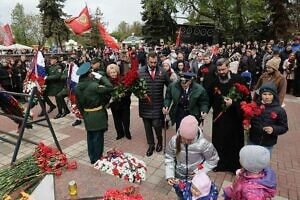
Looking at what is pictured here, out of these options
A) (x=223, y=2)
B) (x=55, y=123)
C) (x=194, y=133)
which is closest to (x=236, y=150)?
(x=194, y=133)

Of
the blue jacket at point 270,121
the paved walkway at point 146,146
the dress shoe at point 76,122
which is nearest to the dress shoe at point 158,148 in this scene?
the paved walkway at point 146,146

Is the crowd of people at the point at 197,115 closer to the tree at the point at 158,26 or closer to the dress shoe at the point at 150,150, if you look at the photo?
the dress shoe at the point at 150,150

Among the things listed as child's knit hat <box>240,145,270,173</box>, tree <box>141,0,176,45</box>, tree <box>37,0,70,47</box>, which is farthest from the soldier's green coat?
tree <box>37,0,70,47</box>

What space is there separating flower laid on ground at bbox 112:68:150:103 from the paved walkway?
132 centimetres

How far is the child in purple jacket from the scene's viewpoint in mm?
2373

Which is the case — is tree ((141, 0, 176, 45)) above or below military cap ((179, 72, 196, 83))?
above

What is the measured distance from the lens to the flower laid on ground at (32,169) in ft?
9.33

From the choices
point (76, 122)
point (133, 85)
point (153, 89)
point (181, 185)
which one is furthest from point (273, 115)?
point (76, 122)

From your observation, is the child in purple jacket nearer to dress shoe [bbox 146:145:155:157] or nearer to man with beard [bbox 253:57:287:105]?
man with beard [bbox 253:57:287:105]

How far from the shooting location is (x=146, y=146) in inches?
235

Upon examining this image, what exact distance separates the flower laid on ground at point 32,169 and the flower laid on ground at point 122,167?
1.44 feet

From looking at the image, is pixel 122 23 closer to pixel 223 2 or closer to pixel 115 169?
pixel 223 2

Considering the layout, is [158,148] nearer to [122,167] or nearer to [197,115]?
[197,115]

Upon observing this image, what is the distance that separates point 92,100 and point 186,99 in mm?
1564
